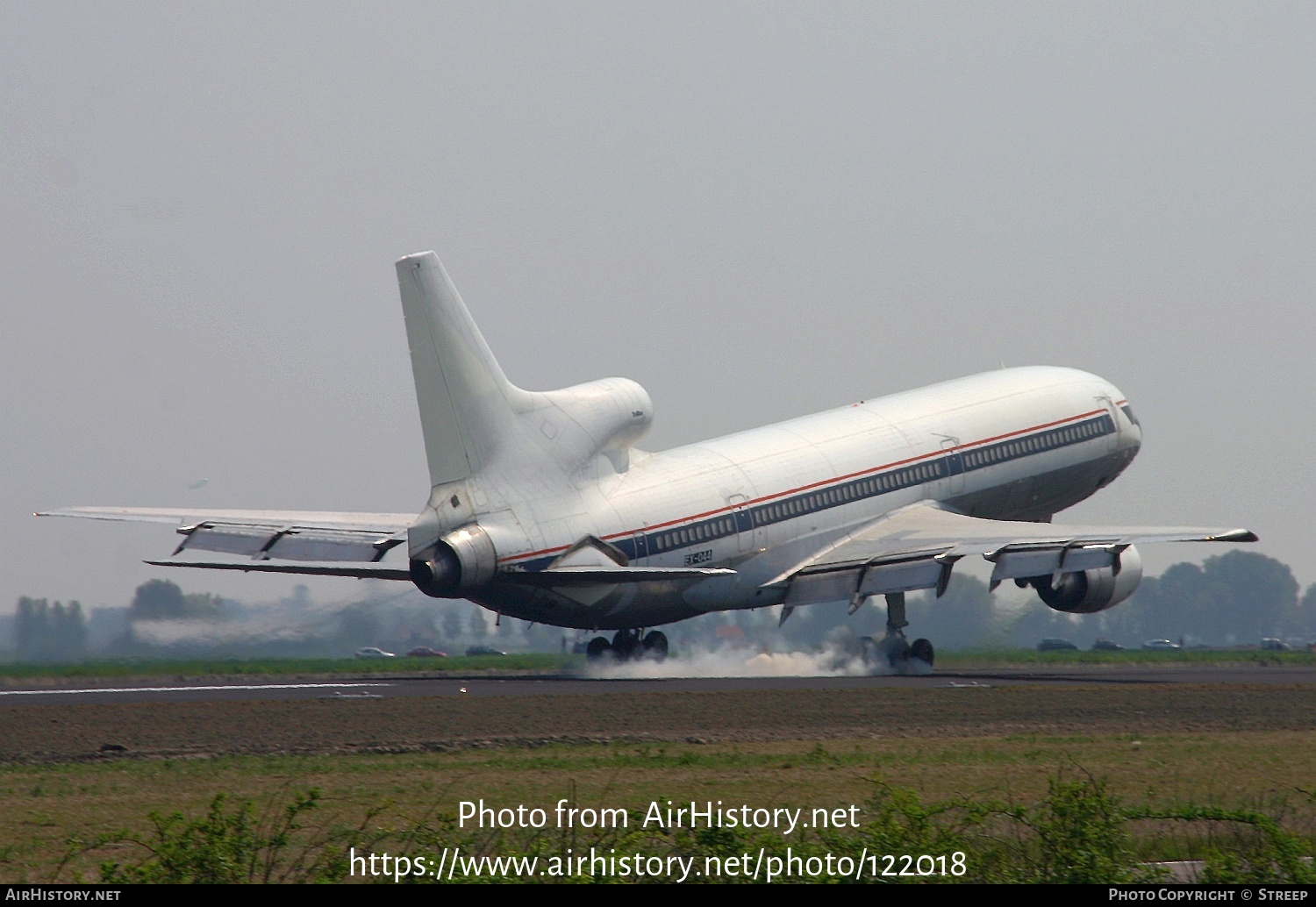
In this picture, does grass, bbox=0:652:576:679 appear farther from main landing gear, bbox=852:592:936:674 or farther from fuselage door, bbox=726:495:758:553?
main landing gear, bbox=852:592:936:674

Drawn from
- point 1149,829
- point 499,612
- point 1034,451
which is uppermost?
point 1034,451

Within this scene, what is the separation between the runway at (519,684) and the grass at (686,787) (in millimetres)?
11907

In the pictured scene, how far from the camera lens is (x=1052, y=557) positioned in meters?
42.2

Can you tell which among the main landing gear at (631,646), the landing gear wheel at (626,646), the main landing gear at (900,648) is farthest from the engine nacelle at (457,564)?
the main landing gear at (900,648)

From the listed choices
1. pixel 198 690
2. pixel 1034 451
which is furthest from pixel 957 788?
pixel 1034 451

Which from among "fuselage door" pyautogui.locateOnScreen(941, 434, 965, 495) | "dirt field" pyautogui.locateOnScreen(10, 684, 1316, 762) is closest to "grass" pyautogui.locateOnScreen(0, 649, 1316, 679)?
"fuselage door" pyautogui.locateOnScreen(941, 434, 965, 495)

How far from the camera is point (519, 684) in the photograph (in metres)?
42.8

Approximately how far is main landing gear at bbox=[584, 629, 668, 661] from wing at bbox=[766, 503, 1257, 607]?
137 inches

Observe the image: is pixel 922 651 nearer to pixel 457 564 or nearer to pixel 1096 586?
pixel 1096 586

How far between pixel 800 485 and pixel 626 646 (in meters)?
Result: 6.38

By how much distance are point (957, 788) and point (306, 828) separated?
8.29 m

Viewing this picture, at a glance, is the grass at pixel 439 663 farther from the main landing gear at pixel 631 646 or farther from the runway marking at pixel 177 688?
the runway marking at pixel 177 688

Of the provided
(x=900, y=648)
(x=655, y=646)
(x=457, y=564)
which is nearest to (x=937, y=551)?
(x=900, y=648)
